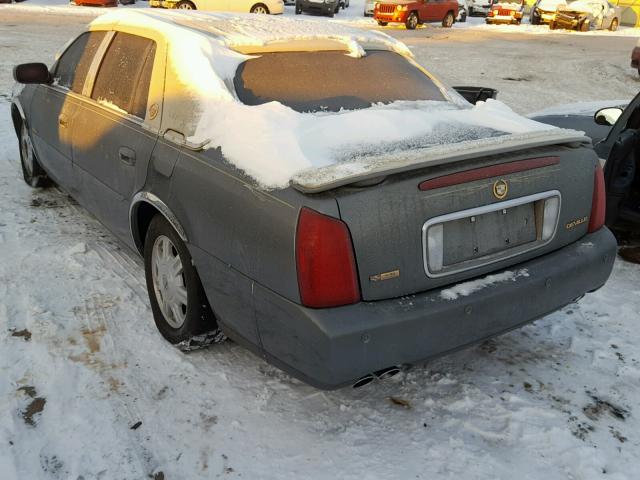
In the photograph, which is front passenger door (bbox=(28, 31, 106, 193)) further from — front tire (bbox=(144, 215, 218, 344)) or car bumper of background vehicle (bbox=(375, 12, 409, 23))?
car bumper of background vehicle (bbox=(375, 12, 409, 23))

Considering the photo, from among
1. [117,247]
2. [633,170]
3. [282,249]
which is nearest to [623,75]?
[633,170]

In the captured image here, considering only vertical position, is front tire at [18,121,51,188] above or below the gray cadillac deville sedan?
below

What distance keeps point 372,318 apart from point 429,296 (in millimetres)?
288

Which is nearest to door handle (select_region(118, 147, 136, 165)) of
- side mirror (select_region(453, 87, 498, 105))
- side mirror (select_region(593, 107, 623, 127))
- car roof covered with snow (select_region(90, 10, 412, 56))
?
car roof covered with snow (select_region(90, 10, 412, 56))

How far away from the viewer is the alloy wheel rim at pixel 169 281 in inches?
121

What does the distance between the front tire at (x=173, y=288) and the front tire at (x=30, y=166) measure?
2.58 meters

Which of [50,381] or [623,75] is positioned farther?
[623,75]

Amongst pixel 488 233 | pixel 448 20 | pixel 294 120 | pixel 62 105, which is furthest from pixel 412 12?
pixel 488 233

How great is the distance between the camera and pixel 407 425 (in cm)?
266

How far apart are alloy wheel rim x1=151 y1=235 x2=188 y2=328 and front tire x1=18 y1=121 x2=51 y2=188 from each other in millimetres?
2597

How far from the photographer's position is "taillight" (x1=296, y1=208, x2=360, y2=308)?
2188 mm

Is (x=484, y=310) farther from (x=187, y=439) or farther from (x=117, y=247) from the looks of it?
(x=117, y=247)

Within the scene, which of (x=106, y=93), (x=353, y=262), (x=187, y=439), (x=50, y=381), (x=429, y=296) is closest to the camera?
(x=353, y=262)

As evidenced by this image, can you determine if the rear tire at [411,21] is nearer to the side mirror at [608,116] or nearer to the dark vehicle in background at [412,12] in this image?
the dark vehicle in background at [412,12]
